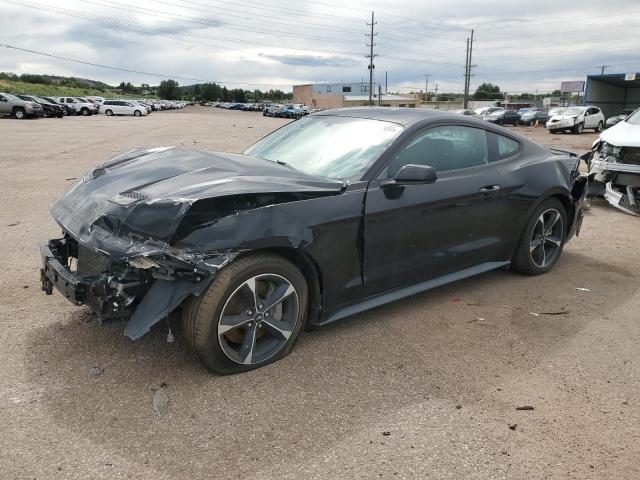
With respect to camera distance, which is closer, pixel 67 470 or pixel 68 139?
pixel 67 470

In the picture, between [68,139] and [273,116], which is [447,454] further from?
[273,116]

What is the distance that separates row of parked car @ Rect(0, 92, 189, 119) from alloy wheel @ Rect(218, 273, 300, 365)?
35.3 m

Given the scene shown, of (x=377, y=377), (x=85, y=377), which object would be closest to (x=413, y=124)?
(x=377, y=377)

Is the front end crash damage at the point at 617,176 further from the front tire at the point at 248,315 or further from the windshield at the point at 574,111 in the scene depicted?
the windshield at the point at 574,111

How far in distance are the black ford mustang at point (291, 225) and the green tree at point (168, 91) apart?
150 metres

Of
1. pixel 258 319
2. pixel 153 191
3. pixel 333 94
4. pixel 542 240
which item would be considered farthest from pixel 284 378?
pixel 333 94

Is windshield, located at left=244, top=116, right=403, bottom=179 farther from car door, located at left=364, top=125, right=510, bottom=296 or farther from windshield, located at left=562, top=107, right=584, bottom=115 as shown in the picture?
windshield, located at left=562, top=107, right=584, bottom=115

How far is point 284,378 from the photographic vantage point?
3.15 m

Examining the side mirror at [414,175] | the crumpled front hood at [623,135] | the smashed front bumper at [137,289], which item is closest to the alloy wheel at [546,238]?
the side mirror at [414,175]

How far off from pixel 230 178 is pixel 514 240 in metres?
2.78

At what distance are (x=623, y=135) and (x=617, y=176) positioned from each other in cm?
63

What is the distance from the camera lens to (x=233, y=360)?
309 cm

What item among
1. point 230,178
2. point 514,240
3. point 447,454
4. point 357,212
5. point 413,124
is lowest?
point 447,454

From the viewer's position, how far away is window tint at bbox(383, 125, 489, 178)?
3.81 m
